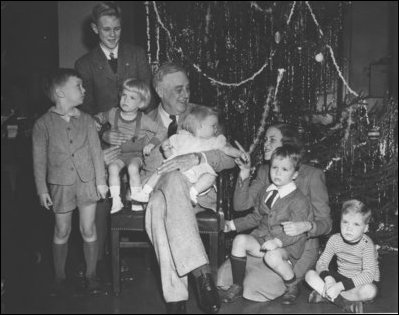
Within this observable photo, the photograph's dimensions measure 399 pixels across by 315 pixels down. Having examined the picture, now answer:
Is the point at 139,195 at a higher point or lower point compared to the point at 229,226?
higher

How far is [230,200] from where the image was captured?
464 centimetres

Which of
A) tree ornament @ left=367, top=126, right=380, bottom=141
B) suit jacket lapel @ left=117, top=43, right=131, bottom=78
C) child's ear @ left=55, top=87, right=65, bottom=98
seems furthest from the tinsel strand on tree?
child's ear @ left=55, top=87, right=65, bottom=98

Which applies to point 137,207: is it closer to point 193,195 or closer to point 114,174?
point 114,174

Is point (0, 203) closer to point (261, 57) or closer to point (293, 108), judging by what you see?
point (293, 108)

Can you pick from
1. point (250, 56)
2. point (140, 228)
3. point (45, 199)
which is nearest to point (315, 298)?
point (140, 228)

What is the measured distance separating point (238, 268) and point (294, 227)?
1.61 ft

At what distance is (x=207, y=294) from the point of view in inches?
121

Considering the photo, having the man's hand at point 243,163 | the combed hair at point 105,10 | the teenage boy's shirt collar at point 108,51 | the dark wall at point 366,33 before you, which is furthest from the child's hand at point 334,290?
the dark wall at point 366,33

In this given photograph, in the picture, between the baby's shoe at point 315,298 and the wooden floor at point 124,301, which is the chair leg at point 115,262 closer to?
the wooden floor at point 124,301

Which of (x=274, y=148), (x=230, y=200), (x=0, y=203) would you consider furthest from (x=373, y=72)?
(x=0, y=203)

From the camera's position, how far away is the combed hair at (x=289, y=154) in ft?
10.9

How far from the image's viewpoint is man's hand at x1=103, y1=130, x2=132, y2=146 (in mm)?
3756

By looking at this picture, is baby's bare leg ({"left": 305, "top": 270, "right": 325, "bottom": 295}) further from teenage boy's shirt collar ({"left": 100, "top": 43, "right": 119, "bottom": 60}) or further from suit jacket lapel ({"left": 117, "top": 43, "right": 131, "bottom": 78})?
teenage boy's shirt collar ({"left": 100, "top": 43, "right": 119, "bottom": 60})

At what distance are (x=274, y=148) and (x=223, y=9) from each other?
7.01 feet
